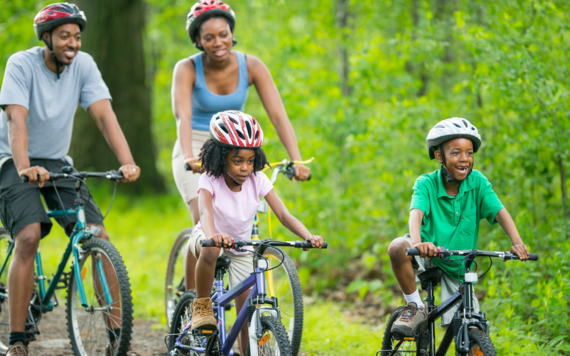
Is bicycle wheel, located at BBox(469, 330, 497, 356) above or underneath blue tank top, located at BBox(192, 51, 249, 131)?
underneath

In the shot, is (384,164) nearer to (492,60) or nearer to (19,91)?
(492,60)

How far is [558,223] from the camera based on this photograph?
16.7ft

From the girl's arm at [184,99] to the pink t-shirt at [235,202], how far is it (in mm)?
779

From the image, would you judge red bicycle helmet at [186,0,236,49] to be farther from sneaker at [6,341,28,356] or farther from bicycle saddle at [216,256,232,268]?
sneaker at [6,341,28,356]

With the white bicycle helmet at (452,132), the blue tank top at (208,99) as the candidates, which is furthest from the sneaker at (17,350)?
the white bicycle helmet at (452,132)

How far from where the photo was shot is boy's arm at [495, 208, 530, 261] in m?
2.97

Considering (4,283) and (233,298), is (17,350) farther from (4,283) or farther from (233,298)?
(233,298)

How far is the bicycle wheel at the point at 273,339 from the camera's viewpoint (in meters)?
2.75

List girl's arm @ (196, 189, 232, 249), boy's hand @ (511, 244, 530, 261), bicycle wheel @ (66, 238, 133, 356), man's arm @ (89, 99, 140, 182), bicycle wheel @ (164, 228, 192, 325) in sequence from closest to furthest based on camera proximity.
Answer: boy's hand @ (511, 244, 530, 261) < girl's arm @ (196, 189, 232, 249) < bicycle wheel @ (66, 238, 133, 356) < man's arm @ (89, 99, 140, 182) < bicycle wheel @ (164, 228, 192, 325)

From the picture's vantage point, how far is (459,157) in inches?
130

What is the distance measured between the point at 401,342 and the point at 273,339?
0.92m

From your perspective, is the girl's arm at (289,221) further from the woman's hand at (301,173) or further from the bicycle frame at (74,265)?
the bicycle frame at (74,265)

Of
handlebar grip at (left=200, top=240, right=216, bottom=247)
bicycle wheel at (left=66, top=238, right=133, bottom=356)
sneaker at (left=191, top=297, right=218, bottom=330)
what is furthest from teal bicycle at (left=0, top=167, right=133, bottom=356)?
handlebar grip at (left=200, top=240, right=216, bottom=247)

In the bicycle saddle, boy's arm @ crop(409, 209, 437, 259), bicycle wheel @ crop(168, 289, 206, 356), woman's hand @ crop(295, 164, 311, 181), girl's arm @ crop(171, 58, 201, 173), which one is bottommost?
bicycle wheel @ crop(168, 289, 206, 356)
